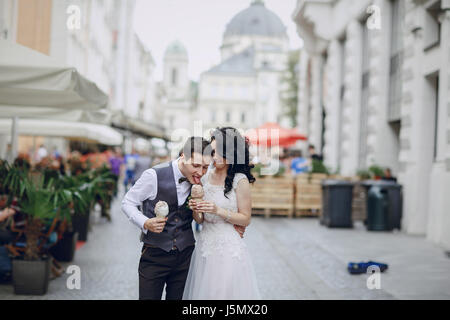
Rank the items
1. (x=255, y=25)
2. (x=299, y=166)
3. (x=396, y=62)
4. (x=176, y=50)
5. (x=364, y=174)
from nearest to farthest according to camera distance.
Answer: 1. (x=364, y=174)
2. (x=396, y=62)
3. (x=299, y=166)
4. (x=255, y=25)
5. (x=176, y=50)

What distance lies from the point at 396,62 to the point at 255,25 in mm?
97000

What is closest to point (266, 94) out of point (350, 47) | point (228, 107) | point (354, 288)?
point (228, 107)

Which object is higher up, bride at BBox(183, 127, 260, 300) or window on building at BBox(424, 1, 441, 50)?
window on building at BBox(424, 1, 441, 50)

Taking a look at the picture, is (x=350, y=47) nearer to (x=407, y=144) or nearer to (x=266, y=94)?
(x=407, y=144)

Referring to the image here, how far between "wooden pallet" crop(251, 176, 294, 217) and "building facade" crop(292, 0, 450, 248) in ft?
7.86

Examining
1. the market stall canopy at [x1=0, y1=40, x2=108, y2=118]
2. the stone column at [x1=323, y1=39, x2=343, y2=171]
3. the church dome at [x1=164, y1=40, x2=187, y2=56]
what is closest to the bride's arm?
the market stall canopy at [x1=0, y1=40, x2=108, y2=118]

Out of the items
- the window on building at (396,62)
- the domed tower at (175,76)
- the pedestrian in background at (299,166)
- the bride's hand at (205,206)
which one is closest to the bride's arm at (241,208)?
the bride's hand at (205,206)

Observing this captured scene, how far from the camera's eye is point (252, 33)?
361 ft

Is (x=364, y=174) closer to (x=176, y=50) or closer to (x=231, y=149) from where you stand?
(x=231, y=149)

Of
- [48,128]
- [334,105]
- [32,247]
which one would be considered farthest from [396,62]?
[32,247]

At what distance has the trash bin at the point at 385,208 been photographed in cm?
1373

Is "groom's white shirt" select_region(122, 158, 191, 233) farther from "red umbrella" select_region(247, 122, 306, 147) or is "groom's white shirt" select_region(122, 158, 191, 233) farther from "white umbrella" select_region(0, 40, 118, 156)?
"red umbrella" select_region(247, 122, 306, 147)

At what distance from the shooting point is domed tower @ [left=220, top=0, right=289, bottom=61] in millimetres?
108375
